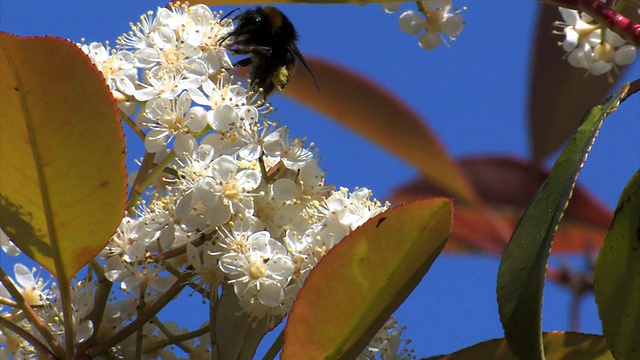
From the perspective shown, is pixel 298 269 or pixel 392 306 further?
pixel 298 269

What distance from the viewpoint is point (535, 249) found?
831mm

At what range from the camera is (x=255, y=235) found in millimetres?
1035

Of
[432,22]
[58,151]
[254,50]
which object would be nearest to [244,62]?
[254,50]

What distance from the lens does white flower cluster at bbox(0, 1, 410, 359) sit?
103 centimetres

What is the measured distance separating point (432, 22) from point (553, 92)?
0.52 m

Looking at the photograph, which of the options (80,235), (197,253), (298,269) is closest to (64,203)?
(80,235)

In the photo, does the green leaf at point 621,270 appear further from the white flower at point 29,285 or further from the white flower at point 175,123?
the white flower at point 29,285

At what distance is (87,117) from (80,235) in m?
0.13

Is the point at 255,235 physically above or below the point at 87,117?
below

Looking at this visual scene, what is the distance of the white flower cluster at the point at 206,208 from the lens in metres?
1.03

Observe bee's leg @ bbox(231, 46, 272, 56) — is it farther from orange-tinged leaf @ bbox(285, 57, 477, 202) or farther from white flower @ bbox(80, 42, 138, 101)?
orange-tinged leaf @ bbox(285, 57, 477, 202)

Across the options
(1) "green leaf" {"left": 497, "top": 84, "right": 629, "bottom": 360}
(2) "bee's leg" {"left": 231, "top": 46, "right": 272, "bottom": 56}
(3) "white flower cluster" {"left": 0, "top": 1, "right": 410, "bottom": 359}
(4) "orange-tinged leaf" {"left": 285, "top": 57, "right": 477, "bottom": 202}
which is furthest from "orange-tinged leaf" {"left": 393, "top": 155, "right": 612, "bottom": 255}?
(1) "green leaf" {"left": 497, "top": 84, "right": 629, "bottom": 360}

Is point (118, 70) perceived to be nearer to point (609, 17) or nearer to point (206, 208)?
point (206, 208)

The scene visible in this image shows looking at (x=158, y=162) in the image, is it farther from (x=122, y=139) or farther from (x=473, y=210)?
(x=473, y=210)
